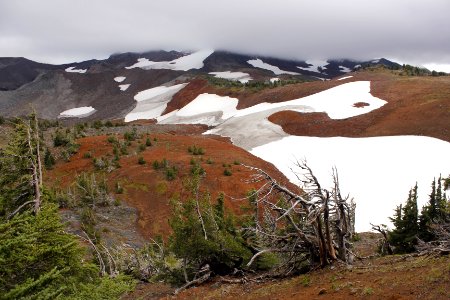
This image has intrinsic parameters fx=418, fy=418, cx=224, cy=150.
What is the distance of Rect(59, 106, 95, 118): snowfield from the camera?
9462 cm

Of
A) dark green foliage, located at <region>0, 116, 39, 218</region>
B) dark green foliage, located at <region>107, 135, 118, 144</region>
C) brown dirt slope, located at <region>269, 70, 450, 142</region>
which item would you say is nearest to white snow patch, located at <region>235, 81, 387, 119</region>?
brown dirt slope, located at <region>269, 70, 450, 142</region>

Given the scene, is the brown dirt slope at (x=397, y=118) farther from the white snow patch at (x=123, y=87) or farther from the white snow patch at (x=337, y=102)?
the white snow patch at (x=123, y=87)

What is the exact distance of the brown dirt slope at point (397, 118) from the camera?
39.1m

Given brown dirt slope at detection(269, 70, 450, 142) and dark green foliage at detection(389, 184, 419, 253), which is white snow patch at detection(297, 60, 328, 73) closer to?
brown dirt slope at detection(269, 70, 450, 142)

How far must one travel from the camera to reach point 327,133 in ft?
139

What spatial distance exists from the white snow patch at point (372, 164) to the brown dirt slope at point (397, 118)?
5.15ft

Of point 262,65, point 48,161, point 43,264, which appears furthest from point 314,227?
point 262,65

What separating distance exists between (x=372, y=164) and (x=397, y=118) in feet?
35.0

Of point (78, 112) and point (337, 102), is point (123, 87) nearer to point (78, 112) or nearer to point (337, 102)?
point (78, 112)

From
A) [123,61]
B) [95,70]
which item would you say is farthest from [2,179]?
→ [123,61]

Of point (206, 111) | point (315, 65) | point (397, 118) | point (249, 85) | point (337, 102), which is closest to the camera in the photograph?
point (397, 118)

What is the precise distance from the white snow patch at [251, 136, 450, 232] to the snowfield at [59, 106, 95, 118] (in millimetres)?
63692

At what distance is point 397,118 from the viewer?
138ft

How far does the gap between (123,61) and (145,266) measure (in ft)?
444
